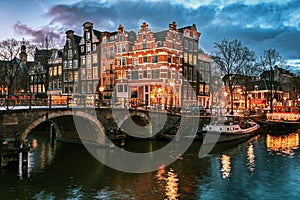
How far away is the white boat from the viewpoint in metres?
35.5

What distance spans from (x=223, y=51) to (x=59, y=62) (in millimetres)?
35860

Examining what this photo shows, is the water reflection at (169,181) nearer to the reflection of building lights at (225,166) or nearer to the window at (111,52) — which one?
the reflection of building lights at (225,166)

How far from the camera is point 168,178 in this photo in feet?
68.2

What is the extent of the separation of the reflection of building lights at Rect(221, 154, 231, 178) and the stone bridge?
11644mm

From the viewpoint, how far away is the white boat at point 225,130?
35.5 meters

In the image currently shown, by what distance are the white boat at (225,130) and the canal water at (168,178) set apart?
5.42 m

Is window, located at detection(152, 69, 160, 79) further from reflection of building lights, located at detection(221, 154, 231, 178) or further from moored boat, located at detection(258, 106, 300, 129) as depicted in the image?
reflection of building lights, located at detection(221, 154, 231, 178)

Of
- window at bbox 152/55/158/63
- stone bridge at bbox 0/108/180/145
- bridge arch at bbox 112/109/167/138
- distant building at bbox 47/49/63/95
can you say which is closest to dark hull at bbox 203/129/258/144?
stone bridge at bbox 0/108/180/145

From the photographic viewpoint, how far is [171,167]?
939 inches

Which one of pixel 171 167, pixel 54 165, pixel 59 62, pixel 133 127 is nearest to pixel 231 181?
pixel 171 167

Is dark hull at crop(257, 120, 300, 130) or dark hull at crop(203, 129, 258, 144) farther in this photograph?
dark hull at crop(257, 120, 300, 130)

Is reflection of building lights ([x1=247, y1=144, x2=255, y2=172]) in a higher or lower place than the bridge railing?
lower

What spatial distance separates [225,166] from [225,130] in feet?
41.6

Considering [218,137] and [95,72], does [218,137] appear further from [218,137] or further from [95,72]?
[95,72]
